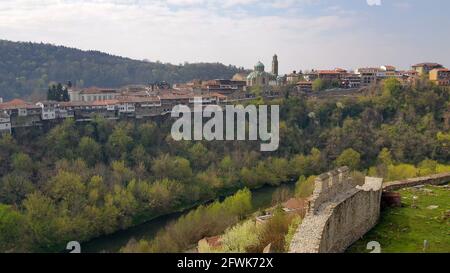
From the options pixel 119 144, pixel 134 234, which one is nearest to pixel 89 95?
pixel 119 144

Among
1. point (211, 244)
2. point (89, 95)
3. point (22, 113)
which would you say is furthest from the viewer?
point (89, 95)

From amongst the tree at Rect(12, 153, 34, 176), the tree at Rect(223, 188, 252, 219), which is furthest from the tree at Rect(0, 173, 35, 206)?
the tree at Rect(223, 188, 252, 219)

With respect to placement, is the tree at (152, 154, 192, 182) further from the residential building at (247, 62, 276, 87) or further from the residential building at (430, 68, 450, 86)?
the residential building at (430, 68, 450, 86)

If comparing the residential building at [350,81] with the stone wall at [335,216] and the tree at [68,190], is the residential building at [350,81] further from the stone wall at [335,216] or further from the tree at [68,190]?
the stone wall at [335,216]

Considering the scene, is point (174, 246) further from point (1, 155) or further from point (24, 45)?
point (24, 45)

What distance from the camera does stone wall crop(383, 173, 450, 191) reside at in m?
12.6

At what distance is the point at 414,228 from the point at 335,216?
2416mm

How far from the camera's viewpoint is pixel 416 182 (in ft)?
43.2

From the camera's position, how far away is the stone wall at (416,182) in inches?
495

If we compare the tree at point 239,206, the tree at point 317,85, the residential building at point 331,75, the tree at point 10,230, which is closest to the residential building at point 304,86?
the tree at point 317,85

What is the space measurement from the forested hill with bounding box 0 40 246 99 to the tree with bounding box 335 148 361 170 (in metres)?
30.6

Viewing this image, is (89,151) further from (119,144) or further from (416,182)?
(416,182)

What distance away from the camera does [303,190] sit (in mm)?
19266
